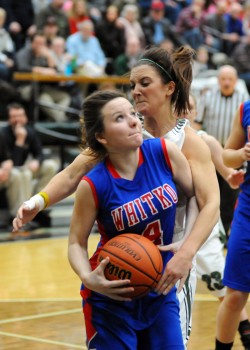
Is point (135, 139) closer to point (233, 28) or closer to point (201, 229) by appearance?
point (201, 229)

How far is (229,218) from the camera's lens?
9883 mm

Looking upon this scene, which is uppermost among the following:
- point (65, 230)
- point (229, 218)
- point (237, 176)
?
point (237, 176)

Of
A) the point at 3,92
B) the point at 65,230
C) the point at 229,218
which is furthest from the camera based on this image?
the point at 3,92

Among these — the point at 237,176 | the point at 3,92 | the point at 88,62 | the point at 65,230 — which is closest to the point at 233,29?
the point at 88,62

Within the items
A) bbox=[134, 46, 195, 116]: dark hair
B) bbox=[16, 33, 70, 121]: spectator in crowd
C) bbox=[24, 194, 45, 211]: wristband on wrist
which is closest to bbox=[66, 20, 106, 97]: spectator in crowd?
bbox=[16, 33, 70, 121]: spectator in crowd

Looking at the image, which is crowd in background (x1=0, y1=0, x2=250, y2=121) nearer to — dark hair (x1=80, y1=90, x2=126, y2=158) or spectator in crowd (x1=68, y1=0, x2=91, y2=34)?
spectator in crowd (x1=68, y1=0, x2=91, y2=34)

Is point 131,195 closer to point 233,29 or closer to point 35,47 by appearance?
point 35,47

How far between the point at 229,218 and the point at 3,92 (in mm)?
4332

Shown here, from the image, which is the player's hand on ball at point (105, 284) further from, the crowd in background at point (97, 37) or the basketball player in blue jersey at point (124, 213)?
the crowd in background at point (97, 37)

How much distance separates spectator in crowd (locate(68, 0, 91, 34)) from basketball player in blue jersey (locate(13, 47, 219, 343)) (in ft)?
35.1

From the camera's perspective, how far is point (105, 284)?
3.48m

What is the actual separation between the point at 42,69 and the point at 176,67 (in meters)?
9.34

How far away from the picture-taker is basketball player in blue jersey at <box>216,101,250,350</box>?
5020 mm

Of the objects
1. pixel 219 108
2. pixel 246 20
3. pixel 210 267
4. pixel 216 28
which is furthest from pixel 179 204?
pixel 246 20
